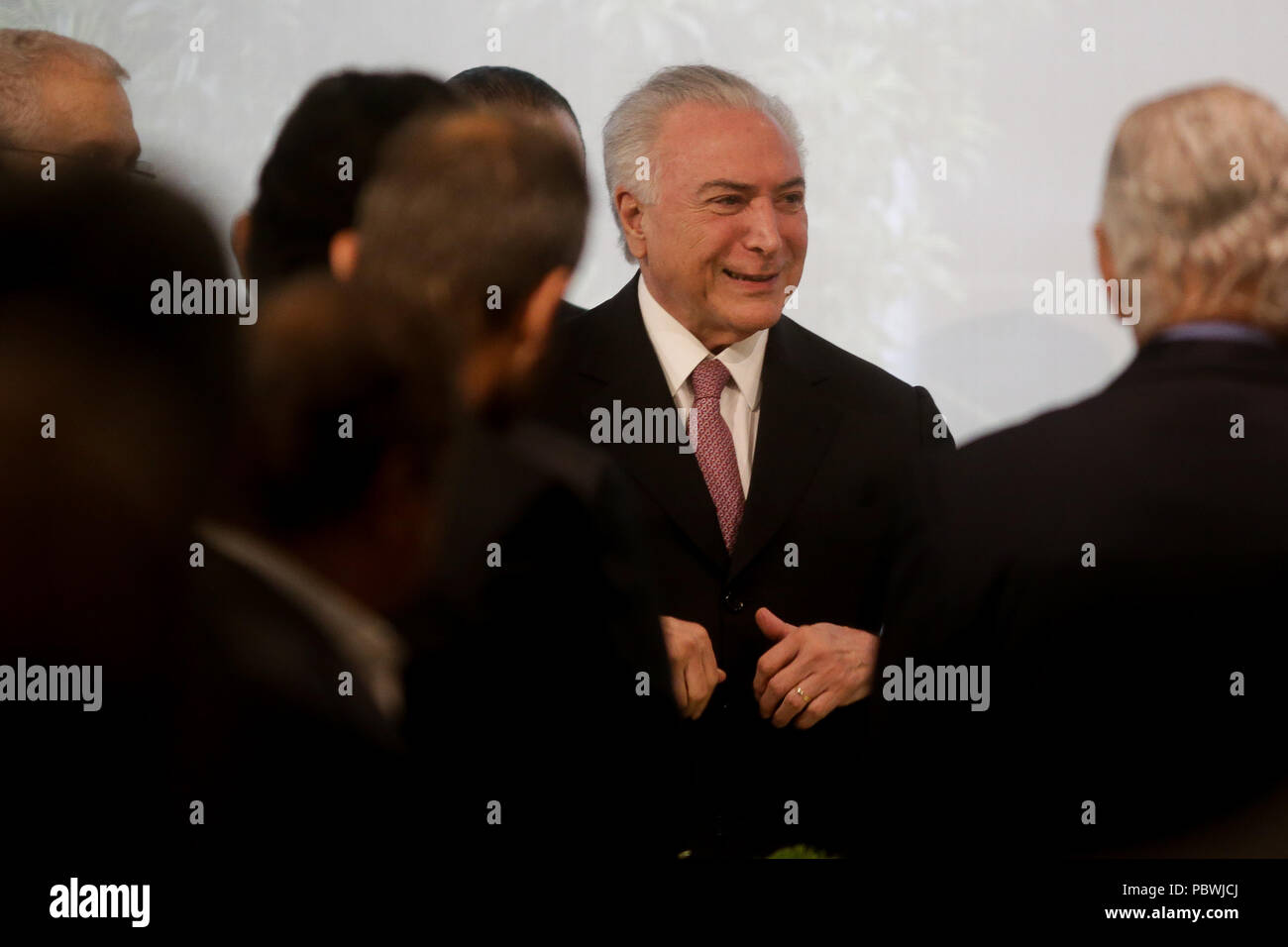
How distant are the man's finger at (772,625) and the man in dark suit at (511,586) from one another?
0.26m

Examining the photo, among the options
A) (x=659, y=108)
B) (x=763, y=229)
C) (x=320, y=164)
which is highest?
(x=659, y=108)

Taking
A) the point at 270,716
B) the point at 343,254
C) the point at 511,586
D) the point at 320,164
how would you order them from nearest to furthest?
the point at 270,716 → the point at 511,586 → the point at 343,254 → the point at 320,164

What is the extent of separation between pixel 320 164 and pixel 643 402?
658mm

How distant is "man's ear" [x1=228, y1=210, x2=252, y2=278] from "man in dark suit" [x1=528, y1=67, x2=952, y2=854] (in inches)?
21.0

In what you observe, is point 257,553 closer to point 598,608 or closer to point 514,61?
point 598,608

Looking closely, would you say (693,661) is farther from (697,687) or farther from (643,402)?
(643,402)

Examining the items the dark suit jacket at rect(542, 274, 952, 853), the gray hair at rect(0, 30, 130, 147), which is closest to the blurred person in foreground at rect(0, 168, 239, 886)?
the gray hair at rect(0, 30, 130, 147)

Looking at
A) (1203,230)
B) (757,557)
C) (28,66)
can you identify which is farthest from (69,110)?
(1203,230)

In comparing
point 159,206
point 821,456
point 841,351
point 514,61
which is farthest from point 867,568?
point 159,206

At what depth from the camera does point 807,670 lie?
2609mm

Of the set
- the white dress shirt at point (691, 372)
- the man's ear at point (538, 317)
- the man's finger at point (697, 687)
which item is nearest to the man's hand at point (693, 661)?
the man's finger at point (697, 687)

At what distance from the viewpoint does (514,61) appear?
266cm

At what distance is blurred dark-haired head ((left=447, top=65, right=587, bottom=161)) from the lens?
261 cm

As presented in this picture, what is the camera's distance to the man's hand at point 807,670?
2.61 m
